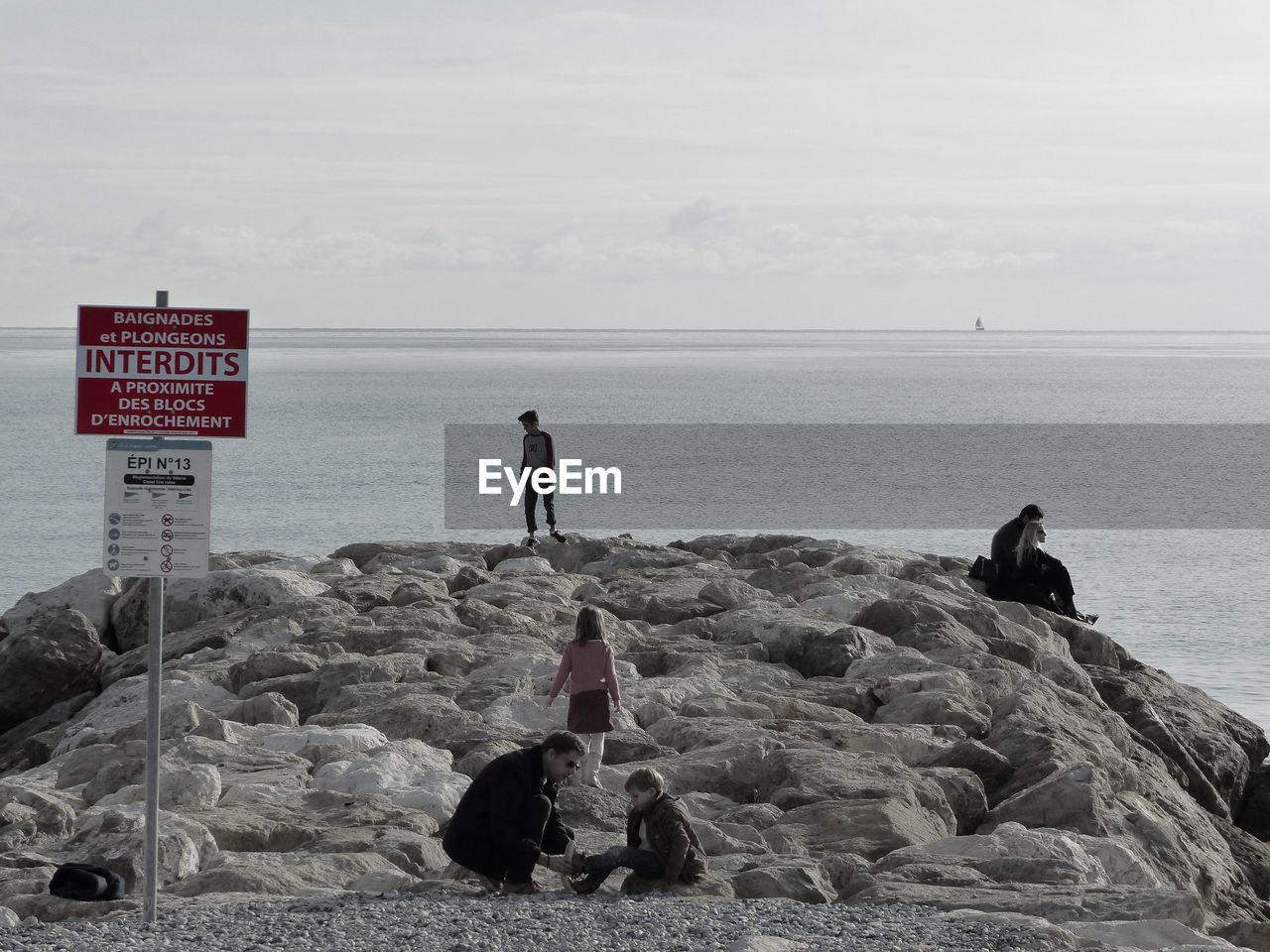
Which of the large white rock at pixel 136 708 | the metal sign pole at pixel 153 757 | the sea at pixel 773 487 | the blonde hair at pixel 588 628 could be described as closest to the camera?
the metal sign pole at pixel 153 757

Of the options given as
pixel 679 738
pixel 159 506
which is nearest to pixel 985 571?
pixel 679 738

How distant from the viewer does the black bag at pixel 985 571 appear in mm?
20266

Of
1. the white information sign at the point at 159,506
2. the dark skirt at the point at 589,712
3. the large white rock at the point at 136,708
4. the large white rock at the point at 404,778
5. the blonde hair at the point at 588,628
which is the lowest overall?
the large white rock at the point at 136,708

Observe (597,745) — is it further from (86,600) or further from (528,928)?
(86,600)

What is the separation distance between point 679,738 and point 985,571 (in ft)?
30.0

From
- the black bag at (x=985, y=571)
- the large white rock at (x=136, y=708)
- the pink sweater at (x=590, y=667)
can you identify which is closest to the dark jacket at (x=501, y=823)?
the pink sweater at (x=590, y=667)

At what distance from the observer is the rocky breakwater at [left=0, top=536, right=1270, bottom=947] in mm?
9219

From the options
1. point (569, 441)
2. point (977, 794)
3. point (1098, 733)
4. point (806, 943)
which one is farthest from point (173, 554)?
point (569, 441)

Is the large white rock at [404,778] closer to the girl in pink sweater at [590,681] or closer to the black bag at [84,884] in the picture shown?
the girl in pink sweater at [590,681]

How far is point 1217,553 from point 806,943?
4108 cm

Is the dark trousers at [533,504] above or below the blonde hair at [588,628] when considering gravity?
above

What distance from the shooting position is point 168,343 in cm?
809

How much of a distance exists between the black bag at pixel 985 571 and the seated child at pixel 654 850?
12061 millimetres

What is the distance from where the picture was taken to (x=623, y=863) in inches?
338
